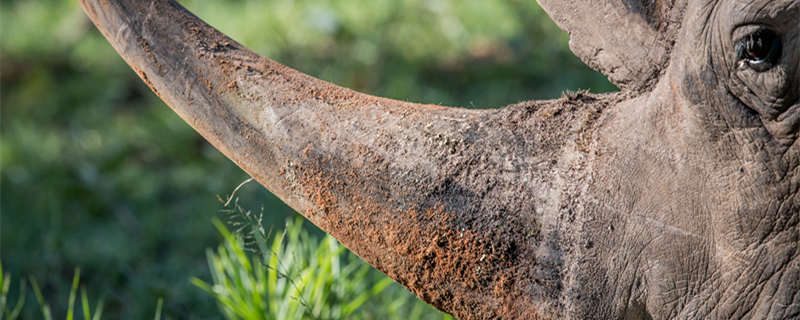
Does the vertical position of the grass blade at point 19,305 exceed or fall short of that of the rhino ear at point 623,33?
it falls short

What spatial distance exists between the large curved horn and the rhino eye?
33 cm

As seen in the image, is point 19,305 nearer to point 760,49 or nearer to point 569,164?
point 569,164

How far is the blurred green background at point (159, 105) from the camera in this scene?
3.61 meters

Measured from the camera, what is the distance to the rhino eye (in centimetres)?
126

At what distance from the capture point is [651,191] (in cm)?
141

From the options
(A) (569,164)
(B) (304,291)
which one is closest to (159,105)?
(B) (304,291)

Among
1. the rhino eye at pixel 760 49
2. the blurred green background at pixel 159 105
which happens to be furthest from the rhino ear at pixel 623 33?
the blurred green background at pixel 159 105

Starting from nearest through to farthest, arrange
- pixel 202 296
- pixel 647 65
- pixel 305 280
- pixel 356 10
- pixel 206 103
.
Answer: pixel 647 65
pixel 206 103
pixel 305 280
pixel 202 296
pixel 356 10

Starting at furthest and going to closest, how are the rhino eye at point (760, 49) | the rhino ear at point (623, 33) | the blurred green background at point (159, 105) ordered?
1. the blurred green background at point (159, 105)
2. the rhino ear at point (623, 33)
3. the rhino eye at point (760, 49)

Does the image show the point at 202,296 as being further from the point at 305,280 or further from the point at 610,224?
the point at 610,224

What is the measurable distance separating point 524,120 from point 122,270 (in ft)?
8.33

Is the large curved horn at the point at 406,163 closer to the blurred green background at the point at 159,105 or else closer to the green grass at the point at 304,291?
the green grass at the point at 304,291

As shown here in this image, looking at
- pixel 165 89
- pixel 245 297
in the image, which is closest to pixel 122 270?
pixel 245 297

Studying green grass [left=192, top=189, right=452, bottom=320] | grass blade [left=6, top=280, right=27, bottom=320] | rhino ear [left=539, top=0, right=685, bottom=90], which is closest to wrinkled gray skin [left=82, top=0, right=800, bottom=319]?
rhino ear [left=539, top=0, right=685, bottom=90]
